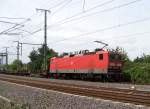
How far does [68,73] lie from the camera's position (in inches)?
1919

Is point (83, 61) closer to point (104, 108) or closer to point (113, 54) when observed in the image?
point (113, 54)

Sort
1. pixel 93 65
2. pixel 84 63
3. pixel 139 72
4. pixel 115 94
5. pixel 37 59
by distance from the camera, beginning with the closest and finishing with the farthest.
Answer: pixel 115 94 < pixel 139 72 < pixel 93 65 < pixel 84 63 < pixel 37 59

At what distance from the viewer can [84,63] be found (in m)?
43.2

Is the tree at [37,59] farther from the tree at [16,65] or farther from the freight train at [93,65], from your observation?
the freight train at [93,65]

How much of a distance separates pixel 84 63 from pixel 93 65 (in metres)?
2.56

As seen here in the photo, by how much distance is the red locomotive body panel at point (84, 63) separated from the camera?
3913 centimetres

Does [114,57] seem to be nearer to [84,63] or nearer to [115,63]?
[115,63]

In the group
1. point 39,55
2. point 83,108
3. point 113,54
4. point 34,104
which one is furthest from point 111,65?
point 39,55

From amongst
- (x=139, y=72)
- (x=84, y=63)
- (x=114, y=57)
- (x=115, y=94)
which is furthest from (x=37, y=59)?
(x=115, y=94)

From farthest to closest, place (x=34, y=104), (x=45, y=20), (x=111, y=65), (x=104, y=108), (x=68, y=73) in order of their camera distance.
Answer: (x=45, y=20) < (x=68, y=73) < (x=111, y=65) < (x=34, y=104) < (x=104, y=108)

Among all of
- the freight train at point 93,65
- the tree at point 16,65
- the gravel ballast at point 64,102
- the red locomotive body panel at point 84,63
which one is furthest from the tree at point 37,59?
the gravel ballast at point 64,102

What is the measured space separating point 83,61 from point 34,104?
86.5ft

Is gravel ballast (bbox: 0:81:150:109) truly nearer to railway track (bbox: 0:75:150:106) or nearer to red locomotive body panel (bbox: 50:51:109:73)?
railway track (bbox: 0:75:150:106)

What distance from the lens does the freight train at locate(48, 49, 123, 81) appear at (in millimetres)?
38812
